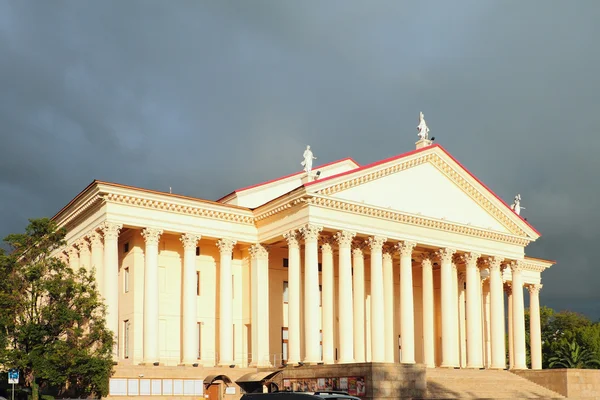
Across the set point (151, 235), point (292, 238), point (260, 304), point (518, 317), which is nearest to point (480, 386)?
point (518, 317)

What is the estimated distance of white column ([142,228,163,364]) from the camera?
42419 millimetres

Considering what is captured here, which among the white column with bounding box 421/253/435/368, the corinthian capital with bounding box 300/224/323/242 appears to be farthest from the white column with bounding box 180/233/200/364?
the white column with bounding box 421/253/435/368

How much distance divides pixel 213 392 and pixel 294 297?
7201 millimetres

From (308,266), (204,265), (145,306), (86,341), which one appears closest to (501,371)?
(308,266)

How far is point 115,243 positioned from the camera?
42.4 metres

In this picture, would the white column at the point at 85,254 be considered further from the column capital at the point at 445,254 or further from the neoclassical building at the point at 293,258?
the column capital at the point at 445,254

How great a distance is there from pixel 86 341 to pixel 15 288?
13.6 ft

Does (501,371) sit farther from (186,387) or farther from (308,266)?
(186,387)

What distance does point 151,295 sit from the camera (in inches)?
1698

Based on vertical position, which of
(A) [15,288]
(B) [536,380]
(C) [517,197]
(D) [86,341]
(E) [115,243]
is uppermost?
(C) [517,197]

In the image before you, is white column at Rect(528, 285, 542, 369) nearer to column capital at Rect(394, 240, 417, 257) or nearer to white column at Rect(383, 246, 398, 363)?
white column at Rect(383, 246, 398, 363)

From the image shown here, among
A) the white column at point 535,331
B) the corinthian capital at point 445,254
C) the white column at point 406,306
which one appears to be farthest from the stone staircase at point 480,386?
the white column at point 535,331

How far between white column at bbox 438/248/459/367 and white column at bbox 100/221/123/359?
21.6 metres

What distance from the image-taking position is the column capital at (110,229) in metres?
42.1
